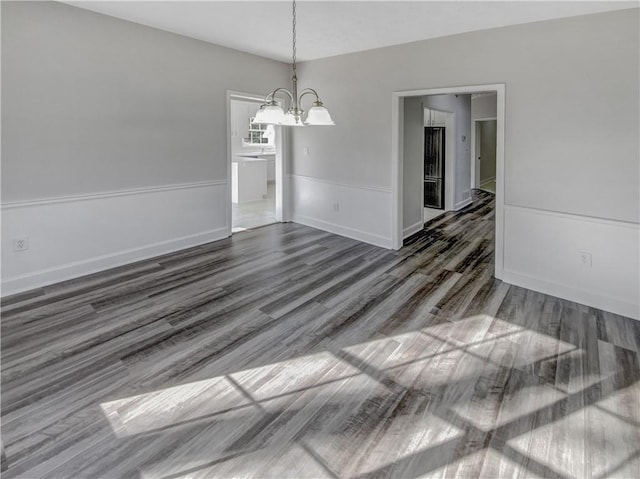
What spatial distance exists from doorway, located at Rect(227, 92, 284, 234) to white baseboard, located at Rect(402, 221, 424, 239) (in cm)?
222

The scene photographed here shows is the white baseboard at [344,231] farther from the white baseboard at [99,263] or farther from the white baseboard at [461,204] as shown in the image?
the white baseboard at [461,204]

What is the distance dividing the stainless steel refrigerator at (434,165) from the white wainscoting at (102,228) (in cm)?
458

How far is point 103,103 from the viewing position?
13.7 ft

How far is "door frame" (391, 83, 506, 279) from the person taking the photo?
4.04m

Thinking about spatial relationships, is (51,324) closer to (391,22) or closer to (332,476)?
(332,476)

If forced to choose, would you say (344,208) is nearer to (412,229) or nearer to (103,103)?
(412,229)

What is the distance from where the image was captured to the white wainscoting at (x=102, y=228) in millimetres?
3736

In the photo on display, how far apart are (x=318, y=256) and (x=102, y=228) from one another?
2545 mm

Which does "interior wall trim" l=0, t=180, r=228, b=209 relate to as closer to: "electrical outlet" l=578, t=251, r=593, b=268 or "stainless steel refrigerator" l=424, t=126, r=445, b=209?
"electrical outlet" l=578, t=251, r=593, b=268

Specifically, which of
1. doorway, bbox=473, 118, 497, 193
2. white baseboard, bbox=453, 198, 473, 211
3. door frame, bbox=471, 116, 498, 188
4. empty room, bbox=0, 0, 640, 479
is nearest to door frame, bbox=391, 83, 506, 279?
empty room, bbox=0, 0, 640, 479

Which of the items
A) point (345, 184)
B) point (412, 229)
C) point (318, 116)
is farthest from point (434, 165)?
point (318, 116)

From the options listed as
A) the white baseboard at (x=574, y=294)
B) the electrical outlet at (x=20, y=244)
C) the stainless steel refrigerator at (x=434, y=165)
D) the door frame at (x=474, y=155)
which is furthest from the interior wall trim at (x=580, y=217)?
the door frame at (x=474, y=155)

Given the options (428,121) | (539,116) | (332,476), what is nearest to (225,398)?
(332,476)

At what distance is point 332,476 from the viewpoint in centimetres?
174
